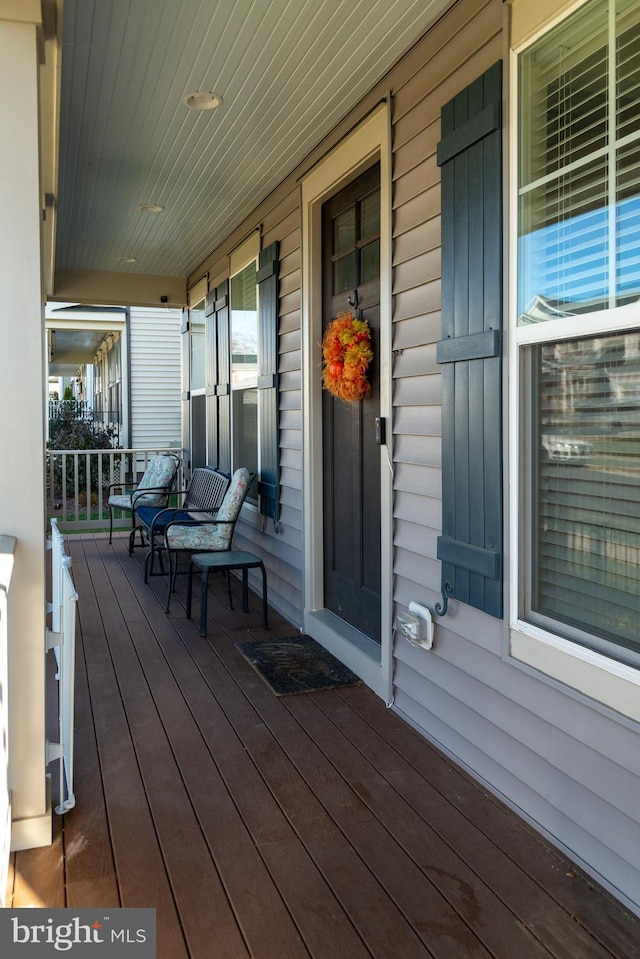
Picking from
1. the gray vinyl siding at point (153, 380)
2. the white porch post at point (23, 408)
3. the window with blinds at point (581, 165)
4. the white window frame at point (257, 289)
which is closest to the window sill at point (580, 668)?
the window with blinds at point (581, 165)

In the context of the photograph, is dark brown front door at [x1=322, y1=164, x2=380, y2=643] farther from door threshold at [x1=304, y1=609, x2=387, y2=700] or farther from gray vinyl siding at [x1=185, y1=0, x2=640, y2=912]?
gray vinyl siding at [x1=185, y1=0, x2=640, y2=912]

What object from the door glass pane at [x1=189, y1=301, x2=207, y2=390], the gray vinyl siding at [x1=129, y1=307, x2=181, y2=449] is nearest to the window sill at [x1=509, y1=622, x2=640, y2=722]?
the door glass pane at [x1=189, y1=301, x2=207, y2=390]

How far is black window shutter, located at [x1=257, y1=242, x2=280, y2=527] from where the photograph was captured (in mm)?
4719

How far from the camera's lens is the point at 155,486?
A: 7293 mm

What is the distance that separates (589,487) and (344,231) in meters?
2.34

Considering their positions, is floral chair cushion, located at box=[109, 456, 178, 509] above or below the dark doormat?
above

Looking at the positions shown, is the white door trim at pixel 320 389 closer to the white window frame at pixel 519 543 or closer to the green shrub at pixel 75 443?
the white window frame at pixel 519 543

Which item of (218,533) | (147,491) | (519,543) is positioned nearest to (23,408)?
(519,543)

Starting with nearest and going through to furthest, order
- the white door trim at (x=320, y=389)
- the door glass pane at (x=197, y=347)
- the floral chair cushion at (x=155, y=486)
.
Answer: the white door trim at (x=320, y=389) → the floral chair cushion at (x=155, y=486) → the door glass pane at (x=197, y=347)

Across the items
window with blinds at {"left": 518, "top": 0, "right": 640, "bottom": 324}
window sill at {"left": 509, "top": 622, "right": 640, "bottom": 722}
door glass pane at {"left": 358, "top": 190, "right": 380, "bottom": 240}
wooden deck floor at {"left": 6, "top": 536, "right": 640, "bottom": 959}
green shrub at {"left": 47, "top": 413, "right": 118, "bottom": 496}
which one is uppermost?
door glass pane at {"left": 358, "top": 190, "right": 380, "bottom": 240}

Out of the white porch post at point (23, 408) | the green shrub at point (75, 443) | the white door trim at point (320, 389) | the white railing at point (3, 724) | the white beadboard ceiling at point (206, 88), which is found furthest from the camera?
the green shrub at point (75, 443)

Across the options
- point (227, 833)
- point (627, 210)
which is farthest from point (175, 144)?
point (227, 833)

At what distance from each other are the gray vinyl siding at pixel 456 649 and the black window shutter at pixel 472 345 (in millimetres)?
115

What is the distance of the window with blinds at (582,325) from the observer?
188cm
